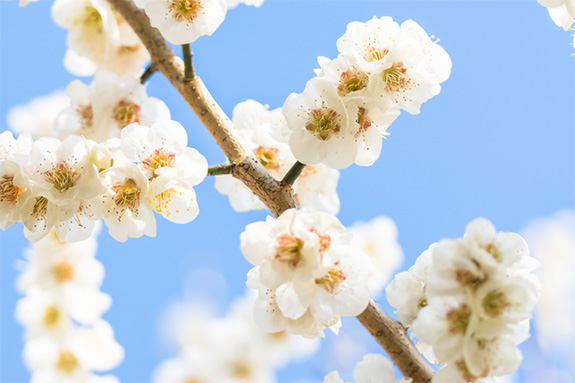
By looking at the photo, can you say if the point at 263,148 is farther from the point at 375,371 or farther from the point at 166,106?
the point at 375,371

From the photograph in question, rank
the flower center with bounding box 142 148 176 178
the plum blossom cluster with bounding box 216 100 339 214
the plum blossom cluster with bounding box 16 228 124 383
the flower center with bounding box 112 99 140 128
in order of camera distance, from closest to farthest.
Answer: the flower center with bounding box 142 148 176 178, the plum blossom cluster with bounding box 216 100 339 214, the flower center with bounding box 112 99 140 128, the plum blossom cluster with bounding box 16 228 124 383

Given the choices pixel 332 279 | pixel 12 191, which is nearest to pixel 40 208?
pixel 12 191

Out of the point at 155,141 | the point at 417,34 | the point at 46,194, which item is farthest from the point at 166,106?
the point at 417,34

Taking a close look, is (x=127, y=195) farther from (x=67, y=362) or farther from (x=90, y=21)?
(x=67, y=362)

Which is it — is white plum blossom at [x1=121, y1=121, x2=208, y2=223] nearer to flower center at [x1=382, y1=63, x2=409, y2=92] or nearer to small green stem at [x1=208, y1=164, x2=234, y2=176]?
small green stem at [x1=208, y1=164, x2=234, y2=176]

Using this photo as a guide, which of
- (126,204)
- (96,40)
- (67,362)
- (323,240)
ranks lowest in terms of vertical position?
(323,240)

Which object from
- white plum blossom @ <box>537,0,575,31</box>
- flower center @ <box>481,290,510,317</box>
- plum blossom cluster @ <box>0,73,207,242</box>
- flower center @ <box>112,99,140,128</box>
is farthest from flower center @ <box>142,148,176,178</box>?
white plum blossom @ <box>537,0,575,31</box>
